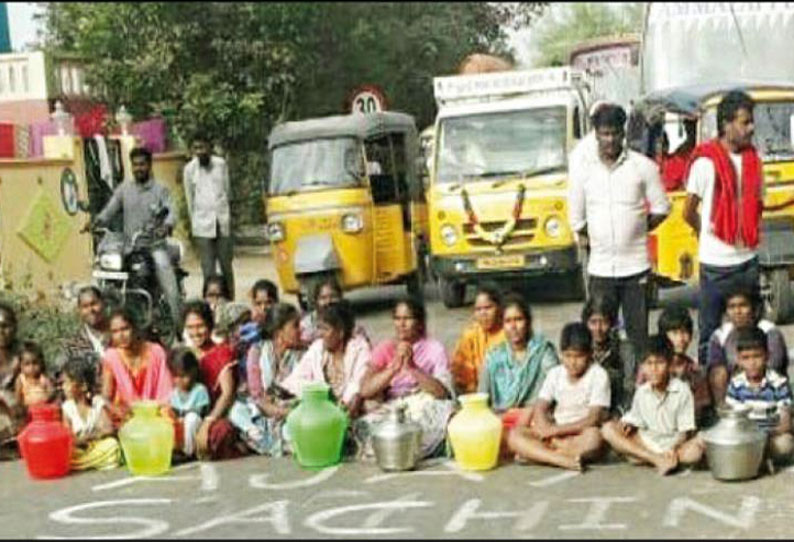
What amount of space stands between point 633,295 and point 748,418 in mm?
1165

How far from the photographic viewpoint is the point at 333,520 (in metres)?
5.82

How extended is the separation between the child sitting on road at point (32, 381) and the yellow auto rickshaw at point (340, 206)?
15.7ft

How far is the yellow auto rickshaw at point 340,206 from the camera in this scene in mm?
12516

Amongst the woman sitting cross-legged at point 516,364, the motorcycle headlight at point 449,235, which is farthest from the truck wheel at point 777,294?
the woman sitting cross-legged at point 516,364

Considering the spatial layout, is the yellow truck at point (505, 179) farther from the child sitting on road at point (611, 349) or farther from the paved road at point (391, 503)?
the paved road at point (391, 503)

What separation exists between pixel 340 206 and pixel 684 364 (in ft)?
20.6

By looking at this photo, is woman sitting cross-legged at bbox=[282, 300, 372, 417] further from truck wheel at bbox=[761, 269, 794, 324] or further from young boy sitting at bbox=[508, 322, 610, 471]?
truck wheel at bbox=[761, 269, 794, 324]

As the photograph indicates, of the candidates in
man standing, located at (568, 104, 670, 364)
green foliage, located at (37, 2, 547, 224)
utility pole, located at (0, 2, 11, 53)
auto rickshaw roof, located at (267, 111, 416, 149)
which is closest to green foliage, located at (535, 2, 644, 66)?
green foliage, located at (37, 2, 547, 224)

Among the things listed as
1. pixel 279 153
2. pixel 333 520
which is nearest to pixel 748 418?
pixel 333 520

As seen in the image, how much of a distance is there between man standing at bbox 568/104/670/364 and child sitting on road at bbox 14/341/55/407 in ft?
9.53

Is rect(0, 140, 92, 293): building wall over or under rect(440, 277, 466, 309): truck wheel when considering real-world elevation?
over

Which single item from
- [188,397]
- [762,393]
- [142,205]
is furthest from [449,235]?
[762,393]

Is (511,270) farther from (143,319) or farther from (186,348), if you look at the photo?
(186,348)

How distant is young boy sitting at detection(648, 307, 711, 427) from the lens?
6578 millimetres
